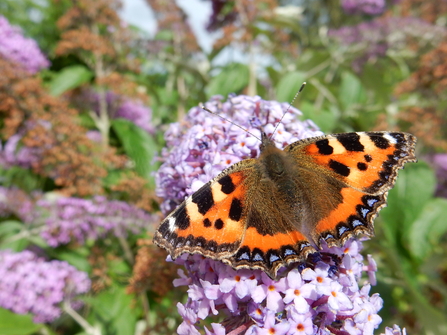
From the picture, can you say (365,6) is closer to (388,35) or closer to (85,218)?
(388,35)

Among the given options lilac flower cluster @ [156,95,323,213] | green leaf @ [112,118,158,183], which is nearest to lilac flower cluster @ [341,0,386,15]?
green leaf @ [112,118,158,183]

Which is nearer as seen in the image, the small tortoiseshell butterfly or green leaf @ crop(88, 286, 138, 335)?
the small tortoiseshell butterfly

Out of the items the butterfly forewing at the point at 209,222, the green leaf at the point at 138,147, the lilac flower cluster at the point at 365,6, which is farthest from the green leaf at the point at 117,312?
the lilac flower cluster at the point at 365,6

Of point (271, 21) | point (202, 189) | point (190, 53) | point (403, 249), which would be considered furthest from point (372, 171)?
point (190, 53)

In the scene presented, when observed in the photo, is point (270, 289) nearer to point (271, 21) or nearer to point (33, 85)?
point (33, 85)

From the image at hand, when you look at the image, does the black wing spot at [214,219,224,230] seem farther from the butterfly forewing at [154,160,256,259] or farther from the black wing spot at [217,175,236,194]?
→ the black wing spot at [217,175,236,194]

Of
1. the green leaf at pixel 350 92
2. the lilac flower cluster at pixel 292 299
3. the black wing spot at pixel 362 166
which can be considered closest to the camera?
the lilac flower cluster at pixel 292 299

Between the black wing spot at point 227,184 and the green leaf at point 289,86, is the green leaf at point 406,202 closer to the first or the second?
the green leaf at point 289,86
